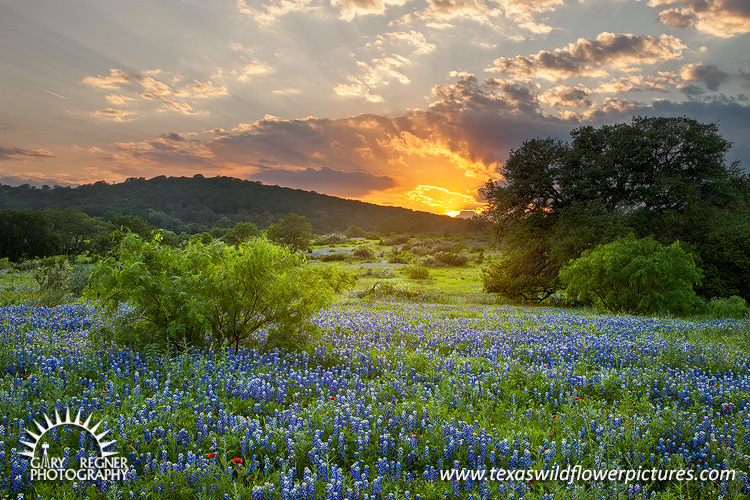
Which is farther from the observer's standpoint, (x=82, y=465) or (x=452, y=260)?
(x=452, y=260)

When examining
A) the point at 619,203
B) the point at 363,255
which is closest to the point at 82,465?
the point at 619,203

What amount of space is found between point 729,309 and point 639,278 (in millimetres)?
4282

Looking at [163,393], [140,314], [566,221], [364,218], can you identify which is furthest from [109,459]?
[364,218]

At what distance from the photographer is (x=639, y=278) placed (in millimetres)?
17812

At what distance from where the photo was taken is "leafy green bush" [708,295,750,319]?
17.9 meters

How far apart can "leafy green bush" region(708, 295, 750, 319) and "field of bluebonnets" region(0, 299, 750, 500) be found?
12675mm

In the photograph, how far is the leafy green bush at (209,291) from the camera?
7277mm

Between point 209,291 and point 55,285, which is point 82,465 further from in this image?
point 55,285

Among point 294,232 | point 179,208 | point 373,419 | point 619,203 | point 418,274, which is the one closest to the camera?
point 373,419

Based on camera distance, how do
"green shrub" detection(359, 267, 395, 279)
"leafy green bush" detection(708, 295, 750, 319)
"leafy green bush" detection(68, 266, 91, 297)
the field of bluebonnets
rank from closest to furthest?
the field of bluebonnets → "leafy green bush" detection(68, 266, 91, 297) → "leafy green bush" detection(708, 295, 750, 319) → "green shrub" detection(359, 267, 395, 279)

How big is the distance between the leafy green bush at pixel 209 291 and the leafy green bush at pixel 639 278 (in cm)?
1468

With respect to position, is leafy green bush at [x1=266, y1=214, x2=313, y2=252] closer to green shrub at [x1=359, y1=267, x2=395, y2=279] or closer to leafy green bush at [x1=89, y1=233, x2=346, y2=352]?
green shrub at [x1=359, y1=267, x2=395, y2=279]

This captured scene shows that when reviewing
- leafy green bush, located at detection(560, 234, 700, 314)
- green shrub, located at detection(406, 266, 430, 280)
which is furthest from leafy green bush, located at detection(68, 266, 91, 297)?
green shrub, located at detection(406, 266, 430, 280)

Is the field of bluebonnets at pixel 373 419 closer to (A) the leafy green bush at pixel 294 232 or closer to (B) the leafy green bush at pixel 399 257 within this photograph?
(B) the leafy green bush at pixel 399 257
